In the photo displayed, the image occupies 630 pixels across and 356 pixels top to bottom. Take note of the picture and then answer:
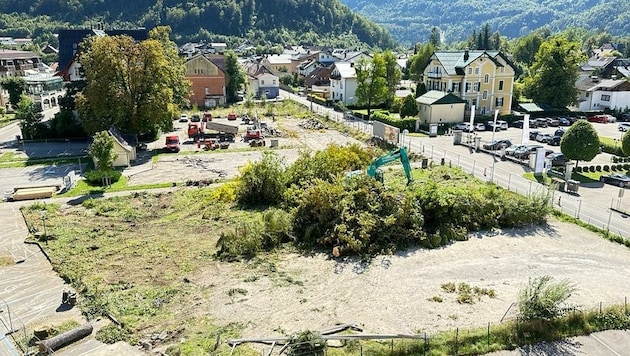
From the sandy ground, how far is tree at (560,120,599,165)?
1012 cm

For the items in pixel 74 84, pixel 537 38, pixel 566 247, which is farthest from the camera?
pixel 537 38

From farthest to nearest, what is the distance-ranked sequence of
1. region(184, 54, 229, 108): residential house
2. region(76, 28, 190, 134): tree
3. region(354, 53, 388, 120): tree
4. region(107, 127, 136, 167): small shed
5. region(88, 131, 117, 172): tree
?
region(184, 54, 229, 108): residential house → region(354, 53, 388, 120): tree → region(76, 28, 190, 134): tree → region(107, 127, 136, 167): small shed → region(88, 131, 117, 172): tree

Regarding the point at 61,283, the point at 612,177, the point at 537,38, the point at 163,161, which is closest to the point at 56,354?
the point at 61,283

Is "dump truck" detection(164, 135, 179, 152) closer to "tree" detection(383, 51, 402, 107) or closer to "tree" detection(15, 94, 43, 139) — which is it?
"tree" detection(15, 94, 43, 139)

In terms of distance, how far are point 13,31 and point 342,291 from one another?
6664 inches

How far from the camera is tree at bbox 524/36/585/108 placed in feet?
177

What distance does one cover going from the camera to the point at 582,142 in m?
30.1

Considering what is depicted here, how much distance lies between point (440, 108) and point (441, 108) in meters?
0.13

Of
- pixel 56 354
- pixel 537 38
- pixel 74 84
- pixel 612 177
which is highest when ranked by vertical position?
pixel 537 38

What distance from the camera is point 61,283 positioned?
17.6 m

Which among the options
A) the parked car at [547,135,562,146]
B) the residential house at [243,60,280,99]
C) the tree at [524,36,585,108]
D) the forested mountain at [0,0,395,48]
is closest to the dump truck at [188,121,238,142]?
the parked car at [547,135,562,146]

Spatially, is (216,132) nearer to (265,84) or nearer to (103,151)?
(103,151)

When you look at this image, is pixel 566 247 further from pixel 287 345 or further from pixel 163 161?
pixel 163 161

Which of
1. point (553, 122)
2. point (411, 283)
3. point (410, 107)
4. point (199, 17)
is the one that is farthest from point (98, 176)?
point (199, 17)
